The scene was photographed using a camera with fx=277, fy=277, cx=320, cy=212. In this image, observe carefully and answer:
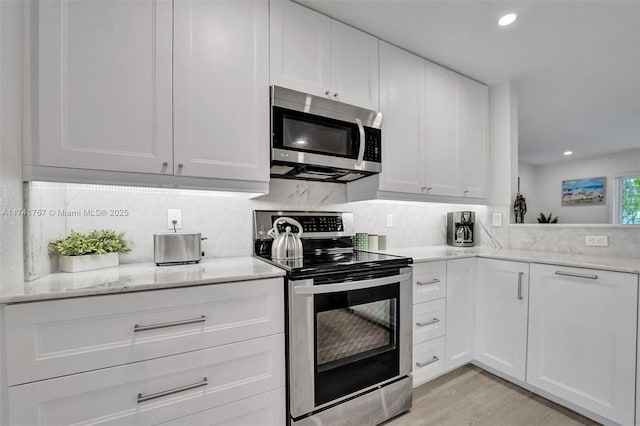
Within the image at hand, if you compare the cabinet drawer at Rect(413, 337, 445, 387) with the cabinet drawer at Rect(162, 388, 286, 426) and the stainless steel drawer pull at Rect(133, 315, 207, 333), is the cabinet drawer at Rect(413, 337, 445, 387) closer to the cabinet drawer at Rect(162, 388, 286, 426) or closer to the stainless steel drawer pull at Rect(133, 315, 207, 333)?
the cabinet drawer at Rect(162, 388, 286, 426)

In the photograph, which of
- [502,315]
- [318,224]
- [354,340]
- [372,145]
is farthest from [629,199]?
[354,340]

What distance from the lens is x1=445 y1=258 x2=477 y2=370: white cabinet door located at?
2029mm

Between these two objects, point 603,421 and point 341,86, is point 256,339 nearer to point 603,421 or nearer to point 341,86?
point 341,86

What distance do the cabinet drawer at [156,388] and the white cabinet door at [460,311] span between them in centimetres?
133

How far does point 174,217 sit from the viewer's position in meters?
1.66

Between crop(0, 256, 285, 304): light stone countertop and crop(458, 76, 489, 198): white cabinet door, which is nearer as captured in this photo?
crop(0, 256, 285, 304): light stone countertop

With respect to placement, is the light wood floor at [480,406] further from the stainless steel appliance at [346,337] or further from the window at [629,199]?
the window at [629,199]

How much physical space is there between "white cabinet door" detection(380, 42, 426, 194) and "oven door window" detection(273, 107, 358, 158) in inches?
13.8

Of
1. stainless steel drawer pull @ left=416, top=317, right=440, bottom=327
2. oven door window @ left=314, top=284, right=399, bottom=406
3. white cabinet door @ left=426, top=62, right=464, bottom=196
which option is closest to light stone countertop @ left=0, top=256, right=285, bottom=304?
oven door window @ left=314, top=284, right=399, bottom=406

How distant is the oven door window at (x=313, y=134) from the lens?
5.20 feet

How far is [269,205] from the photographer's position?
6.36ft

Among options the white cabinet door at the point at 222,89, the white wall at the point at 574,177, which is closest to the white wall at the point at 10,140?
the white cabinet door at the point at 222,89

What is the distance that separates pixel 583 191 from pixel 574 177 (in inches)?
14.4

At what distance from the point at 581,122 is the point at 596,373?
12.5 ft
